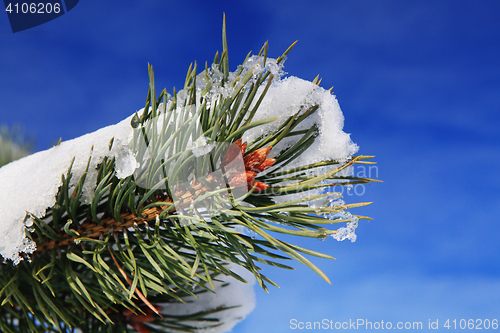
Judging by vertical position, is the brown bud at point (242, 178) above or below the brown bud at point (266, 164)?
below

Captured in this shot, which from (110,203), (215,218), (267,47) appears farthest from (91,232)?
(267,47)

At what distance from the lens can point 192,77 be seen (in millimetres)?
429

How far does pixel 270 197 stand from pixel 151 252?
177 mm

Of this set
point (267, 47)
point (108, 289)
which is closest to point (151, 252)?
point (108, 289)

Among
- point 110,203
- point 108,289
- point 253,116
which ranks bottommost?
point 108,289

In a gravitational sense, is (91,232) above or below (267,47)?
below

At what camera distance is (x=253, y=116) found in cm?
42

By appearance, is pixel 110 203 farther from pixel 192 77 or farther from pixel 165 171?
pixel 192 77

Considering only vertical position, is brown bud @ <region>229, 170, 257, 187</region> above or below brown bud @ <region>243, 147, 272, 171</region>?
below

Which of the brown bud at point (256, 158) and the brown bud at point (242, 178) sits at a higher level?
the brown bud at point (256, 158)

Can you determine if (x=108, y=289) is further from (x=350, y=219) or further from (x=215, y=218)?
(x=350, y=219)

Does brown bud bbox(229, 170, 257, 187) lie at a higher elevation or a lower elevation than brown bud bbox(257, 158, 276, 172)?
lower

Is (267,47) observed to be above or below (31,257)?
above

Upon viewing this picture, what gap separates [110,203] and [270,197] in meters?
0.21
